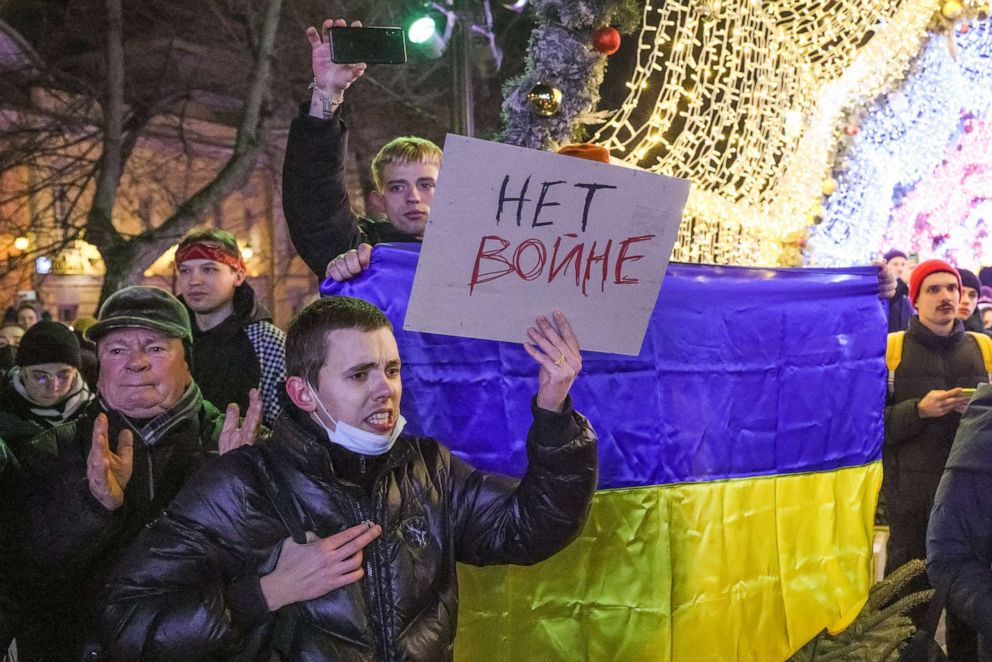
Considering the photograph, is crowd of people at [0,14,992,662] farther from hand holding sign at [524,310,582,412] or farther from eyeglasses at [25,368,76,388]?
eyeglasses at [25,368,76,388]

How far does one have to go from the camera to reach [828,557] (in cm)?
309

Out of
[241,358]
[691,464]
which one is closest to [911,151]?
[691,464]

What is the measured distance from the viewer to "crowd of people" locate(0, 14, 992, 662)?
206 cm

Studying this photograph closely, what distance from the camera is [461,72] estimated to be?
719 centimetres

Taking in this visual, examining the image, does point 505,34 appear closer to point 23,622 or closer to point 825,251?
point 825,251

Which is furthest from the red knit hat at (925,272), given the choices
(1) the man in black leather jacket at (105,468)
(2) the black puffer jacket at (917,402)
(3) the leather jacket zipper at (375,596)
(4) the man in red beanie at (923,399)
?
(3) the leather jacket zipper at (375,596)

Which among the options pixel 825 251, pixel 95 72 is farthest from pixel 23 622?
pixel 95 72

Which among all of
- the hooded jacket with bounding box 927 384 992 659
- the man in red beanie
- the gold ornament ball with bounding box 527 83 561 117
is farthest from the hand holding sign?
the man in red beanie

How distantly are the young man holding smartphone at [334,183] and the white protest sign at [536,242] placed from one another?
50 centimetres

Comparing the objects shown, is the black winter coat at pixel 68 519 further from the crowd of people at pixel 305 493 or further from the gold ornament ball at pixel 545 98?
the gold ornament ball at pixel 545 98

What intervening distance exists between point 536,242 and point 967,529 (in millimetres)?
1608

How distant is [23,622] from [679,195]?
2.21 meters

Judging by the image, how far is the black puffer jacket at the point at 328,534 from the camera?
6.57 ft

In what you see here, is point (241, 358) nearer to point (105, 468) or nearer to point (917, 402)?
point (105, 468)
